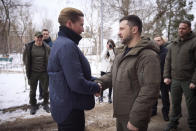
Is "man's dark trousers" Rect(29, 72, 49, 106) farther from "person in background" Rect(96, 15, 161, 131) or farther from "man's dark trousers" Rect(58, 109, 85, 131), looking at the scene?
"person in background" Rect(96, 15, 161, 131)

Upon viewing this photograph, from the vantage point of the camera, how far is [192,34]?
2959mm

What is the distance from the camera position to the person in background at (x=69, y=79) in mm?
1629

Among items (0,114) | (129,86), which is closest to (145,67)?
(129,86)

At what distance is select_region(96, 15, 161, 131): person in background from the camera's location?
1620mm

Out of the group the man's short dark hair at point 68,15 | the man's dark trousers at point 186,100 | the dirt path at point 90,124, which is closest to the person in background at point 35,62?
the dirt path at point 90,124

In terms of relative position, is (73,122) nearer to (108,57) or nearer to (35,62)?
(35,62)

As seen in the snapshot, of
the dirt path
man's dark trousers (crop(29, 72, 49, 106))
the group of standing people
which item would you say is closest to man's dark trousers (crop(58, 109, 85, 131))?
the group of standing people

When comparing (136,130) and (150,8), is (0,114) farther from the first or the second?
(150,8)

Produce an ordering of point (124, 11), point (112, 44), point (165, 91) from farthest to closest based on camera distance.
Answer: point (124, 11), point (112, 44), point (165, 91)

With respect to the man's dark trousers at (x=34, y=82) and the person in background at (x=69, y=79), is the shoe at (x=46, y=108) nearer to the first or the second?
the man's dark trousers at (x=34, y=82)

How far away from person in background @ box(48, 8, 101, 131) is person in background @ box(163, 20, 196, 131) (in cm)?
207

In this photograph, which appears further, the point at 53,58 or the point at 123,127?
the point at 123,127

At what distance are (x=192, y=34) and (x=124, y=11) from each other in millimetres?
13157

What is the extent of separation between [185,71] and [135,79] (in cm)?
179
